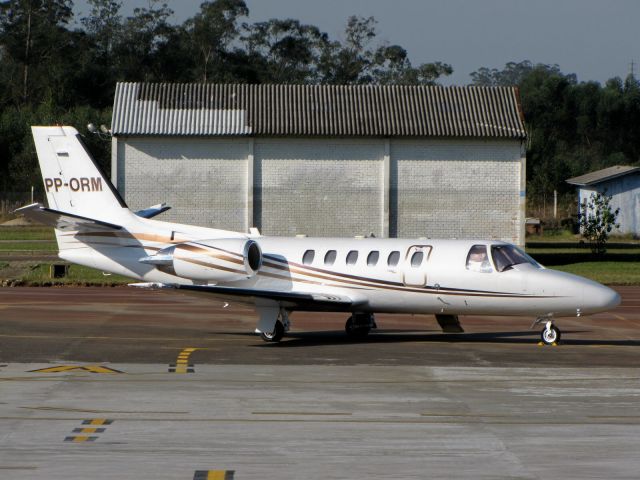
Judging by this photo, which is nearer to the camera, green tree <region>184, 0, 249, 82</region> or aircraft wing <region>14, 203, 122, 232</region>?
aircraft wing <region>14, 203, 122, 232</region>

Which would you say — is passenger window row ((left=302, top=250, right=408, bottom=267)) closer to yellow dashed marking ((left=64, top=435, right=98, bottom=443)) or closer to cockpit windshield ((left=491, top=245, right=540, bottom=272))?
cockpit windshield ((left=491, top=245, right=540, bottom=272))

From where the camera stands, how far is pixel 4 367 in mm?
18422

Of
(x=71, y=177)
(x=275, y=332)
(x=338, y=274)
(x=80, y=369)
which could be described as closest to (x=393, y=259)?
(x=338, y=274)

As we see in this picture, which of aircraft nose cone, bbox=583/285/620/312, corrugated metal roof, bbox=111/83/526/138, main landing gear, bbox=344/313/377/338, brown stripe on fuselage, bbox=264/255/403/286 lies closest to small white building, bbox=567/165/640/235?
corrugated metal roof, bbox=111/83/526/138

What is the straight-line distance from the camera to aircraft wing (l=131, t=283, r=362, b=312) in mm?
22125

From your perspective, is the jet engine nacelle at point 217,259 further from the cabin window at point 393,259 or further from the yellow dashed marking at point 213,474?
the yellow dashed marking at point 213,474

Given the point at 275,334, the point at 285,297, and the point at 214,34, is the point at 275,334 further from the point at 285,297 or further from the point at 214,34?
the point at 214,34

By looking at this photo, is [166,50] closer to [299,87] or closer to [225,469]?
[299,87]

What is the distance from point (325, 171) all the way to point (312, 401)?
104ft

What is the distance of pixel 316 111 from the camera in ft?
157

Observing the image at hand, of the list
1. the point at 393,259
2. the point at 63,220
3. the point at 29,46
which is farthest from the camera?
the point at 29,46

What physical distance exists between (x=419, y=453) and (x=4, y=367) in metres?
9.22

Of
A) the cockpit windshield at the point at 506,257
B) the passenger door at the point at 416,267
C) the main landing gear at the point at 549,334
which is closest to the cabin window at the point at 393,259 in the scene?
the passenger door at the point at 416,267

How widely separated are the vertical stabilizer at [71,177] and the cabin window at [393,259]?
22.5ft
